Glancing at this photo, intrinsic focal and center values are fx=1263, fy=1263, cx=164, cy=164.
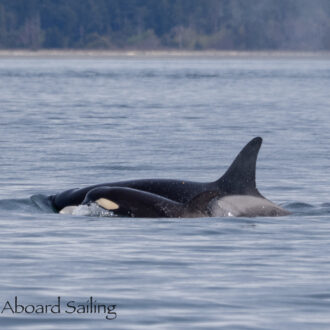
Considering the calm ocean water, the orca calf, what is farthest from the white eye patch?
the calm ocean water

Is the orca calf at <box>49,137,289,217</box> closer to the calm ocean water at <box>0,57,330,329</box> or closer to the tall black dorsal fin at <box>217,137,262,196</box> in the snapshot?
the tall black dorsal fin at <box>217,137,262,196</box>

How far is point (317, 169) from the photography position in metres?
22.3

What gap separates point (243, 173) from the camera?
51.4ft

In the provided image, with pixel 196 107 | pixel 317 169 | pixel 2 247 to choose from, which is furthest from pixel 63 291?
pixel 196 107

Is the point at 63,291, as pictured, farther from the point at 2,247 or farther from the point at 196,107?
the point at 196,107

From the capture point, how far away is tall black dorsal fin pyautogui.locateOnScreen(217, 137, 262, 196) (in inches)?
615

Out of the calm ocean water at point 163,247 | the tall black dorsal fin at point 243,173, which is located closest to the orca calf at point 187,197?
the tall black dorsal fin at point 243,173

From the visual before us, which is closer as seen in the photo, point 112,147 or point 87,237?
point 87,237

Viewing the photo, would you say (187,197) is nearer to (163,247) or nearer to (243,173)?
(243,173)

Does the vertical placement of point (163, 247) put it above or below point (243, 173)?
below

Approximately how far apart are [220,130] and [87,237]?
1962 cm

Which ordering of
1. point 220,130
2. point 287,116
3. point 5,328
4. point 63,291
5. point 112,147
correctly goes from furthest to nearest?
point 287,116 → point 220,130 → point 112,147 → point 63,291 → point 5,328

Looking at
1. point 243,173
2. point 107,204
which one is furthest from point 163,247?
point 243,173

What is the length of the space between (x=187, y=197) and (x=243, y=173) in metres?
0.83
